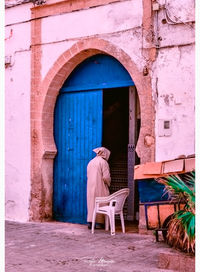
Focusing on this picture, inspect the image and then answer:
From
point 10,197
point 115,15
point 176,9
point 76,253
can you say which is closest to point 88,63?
point 115,15

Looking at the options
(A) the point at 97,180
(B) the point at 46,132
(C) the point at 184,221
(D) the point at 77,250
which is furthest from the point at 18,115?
(C) the point at 184,221

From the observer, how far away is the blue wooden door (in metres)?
9.56

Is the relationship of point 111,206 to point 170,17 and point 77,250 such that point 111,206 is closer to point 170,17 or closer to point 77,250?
point 77,250

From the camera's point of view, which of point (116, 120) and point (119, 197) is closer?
point (119, 197)

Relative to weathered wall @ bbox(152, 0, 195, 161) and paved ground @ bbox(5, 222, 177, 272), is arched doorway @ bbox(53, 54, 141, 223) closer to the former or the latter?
paved ground @ bbox(5, 222, 177, 272)

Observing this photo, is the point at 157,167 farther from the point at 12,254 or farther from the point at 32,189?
the point at 32,189

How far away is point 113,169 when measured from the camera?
435 inches

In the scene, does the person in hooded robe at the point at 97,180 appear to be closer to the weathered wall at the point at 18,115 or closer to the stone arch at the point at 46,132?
the stone arch at the point at 46,132

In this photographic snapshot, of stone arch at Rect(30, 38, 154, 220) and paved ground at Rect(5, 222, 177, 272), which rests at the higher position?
stone arch at Rect(30, 38, 154, 220)

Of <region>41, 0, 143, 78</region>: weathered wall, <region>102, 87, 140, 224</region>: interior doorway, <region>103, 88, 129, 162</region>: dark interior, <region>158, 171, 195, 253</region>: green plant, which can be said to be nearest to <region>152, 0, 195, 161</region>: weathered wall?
<region>41, 0, 143, 78</region>: weathered wall

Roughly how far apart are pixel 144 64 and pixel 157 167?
7.45ft

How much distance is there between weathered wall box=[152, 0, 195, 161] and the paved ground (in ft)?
5.35

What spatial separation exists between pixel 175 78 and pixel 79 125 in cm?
253

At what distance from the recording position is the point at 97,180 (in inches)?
349
